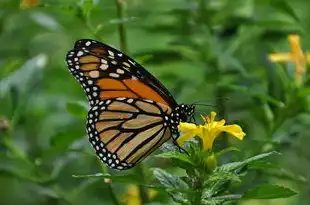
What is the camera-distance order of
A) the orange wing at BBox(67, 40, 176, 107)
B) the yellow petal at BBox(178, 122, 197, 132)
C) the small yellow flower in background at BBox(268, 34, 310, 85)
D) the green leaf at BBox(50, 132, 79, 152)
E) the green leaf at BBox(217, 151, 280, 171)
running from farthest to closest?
the small yellow flower in background at BBox(268, 34, 310, 85) < the green leaf at BBox(50, 132, 79, 152) < the orange wing at BBox(67, 40, 176, 107) < the yellow petal at BBox(178, 122, 197, 132) < the green leaf at BBox(217, 151, 280, 171)

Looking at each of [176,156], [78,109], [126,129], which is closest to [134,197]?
[126,129]

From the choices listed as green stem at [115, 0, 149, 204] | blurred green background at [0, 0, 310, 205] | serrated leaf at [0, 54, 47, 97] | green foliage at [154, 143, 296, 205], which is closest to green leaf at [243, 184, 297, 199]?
green foliage at [154, 143, 296, 205]

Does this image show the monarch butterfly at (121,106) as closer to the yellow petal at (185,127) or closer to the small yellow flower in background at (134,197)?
the small yellow flower in background at (134,197)

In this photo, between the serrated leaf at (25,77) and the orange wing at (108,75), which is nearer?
the orange wing at (108,75)

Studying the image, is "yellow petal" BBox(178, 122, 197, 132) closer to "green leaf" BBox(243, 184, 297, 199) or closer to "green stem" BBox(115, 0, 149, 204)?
"green leaf" BBox(243, 184, 297, 199)

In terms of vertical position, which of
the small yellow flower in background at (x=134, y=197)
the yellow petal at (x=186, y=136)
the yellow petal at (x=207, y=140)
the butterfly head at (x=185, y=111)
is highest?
the yellow petal at (x=186, y=136)

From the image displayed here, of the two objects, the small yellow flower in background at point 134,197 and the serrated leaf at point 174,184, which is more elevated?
the serrated leaf at point 174,184

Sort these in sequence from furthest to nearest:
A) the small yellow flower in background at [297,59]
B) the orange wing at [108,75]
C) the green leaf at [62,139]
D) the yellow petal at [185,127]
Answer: the small yellow flower in background at [297,59], the green leaf at [62,139], the orange wing at [108,75], the yellow petal at [185,127]

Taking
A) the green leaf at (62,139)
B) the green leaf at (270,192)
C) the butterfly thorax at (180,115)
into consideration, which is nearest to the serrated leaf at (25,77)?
the green leaf at (62,139)
